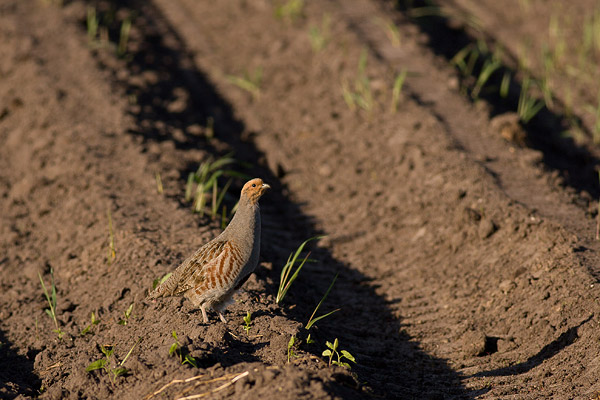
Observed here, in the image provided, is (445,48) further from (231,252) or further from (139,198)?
(231,252)

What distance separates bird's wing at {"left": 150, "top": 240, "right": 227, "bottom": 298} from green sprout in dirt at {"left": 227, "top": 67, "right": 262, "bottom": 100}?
490cm

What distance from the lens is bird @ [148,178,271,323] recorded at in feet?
14.0

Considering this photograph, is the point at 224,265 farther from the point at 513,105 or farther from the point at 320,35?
the point at 320,35

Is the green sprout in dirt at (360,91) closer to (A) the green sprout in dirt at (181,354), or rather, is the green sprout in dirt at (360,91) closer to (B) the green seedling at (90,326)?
(B) the green seedling at (90,326)

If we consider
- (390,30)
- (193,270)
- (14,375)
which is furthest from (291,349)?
(390,30)

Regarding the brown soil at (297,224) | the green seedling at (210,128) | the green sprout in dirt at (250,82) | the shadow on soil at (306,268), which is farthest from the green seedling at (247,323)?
the green sprout in dirt at (250,82)

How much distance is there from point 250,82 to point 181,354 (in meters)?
5.80

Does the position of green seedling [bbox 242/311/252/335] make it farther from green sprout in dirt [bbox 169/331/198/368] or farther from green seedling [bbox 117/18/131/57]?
green seedling [bbox 117/18/131/57]

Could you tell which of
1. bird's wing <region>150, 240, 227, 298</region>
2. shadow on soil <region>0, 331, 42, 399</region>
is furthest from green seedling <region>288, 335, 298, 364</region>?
shadow on soil <region>0, 331, 42, 399</region>

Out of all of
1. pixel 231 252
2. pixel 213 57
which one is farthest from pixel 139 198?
pixel 213 57

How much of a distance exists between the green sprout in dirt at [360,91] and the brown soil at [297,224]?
14cm

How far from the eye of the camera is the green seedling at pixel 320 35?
9430 millimetres

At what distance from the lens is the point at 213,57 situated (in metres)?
10.4

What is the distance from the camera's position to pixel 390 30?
9758mm
